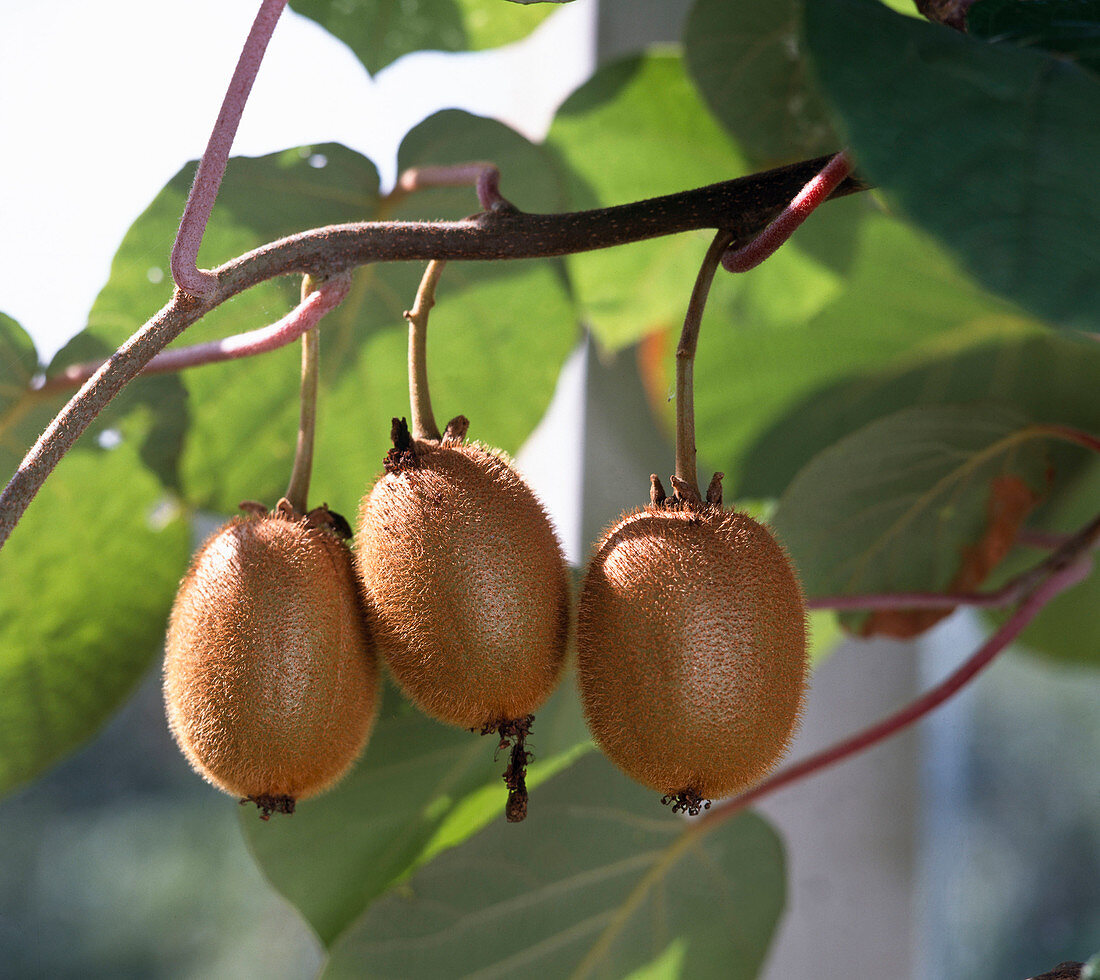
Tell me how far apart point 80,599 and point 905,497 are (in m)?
0.36

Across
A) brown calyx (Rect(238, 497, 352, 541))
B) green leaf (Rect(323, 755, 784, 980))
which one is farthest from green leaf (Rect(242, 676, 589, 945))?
brown calyx (Rect(238, 497, 352, 541))

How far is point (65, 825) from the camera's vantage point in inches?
44.8

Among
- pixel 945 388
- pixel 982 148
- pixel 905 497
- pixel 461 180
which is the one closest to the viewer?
pixel 982 148

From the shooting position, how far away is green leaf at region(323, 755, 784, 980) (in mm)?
425

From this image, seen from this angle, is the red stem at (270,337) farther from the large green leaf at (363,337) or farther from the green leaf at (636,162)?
the green leaf at (636,162)

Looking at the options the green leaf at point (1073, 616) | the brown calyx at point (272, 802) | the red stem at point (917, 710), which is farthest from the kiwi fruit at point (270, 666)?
the green leaf at point (1073, 616)

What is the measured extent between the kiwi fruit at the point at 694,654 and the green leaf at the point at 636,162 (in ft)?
0.94

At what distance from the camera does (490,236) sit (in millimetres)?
260

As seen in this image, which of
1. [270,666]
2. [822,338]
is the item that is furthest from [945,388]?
[270,666]

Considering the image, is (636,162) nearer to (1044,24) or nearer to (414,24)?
(414,24)

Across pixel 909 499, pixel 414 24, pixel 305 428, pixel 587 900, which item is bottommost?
pixel 587 900

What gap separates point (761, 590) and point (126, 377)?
156 mm

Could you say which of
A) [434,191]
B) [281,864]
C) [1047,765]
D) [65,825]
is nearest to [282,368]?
[434,191]

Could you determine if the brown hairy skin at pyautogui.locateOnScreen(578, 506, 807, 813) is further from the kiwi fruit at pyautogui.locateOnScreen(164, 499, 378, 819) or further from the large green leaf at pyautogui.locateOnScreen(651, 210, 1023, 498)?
the large green leaf at pyautogui.locateOnScreen(651, 210, 1023, 498)
